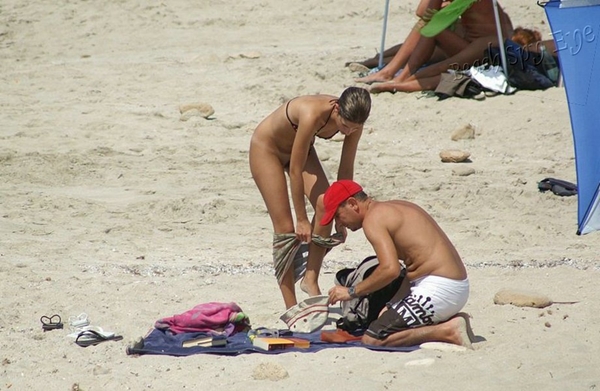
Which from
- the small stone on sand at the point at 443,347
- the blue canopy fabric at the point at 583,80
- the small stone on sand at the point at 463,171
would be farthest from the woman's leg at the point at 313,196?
the small stone on sand at the point at 463,171

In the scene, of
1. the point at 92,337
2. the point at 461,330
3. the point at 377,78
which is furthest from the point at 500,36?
the point at 92,337

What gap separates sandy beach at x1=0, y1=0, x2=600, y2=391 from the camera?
16.4ft

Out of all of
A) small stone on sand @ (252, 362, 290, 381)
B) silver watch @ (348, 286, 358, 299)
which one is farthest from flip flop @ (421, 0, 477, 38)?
small stone on sand @ (252, 362, 290, 381)

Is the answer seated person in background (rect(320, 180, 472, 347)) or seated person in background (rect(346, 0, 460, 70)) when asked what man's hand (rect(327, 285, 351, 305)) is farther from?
seated person in background (rect(346, 0, 460, 70))

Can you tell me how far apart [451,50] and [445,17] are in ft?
2.00

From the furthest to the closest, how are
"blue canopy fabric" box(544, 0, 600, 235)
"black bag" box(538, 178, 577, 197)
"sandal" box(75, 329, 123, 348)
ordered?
1. "black bag" box(538, 178, 577, 197)
2. "blue canopy fabric" box(544, 0, 600, 235)
3. "sandal" box(75, 329, 123, 348)

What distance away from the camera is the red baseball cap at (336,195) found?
516 cm

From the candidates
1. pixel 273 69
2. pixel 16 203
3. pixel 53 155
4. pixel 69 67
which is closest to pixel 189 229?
pixel 16 203

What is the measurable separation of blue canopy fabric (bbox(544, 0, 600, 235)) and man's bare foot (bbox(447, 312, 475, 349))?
9.00 feet

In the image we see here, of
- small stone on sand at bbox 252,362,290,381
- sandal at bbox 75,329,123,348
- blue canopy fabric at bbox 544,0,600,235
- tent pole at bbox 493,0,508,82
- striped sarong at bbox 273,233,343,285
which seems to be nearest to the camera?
small stone on sand at bbox 252,362,290,381

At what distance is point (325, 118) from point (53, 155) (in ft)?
15.0

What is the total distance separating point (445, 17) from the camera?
1063 centimetres

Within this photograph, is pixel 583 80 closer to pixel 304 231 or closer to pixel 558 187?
pixel 558 187

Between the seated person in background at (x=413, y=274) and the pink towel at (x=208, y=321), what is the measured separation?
1.99ft
